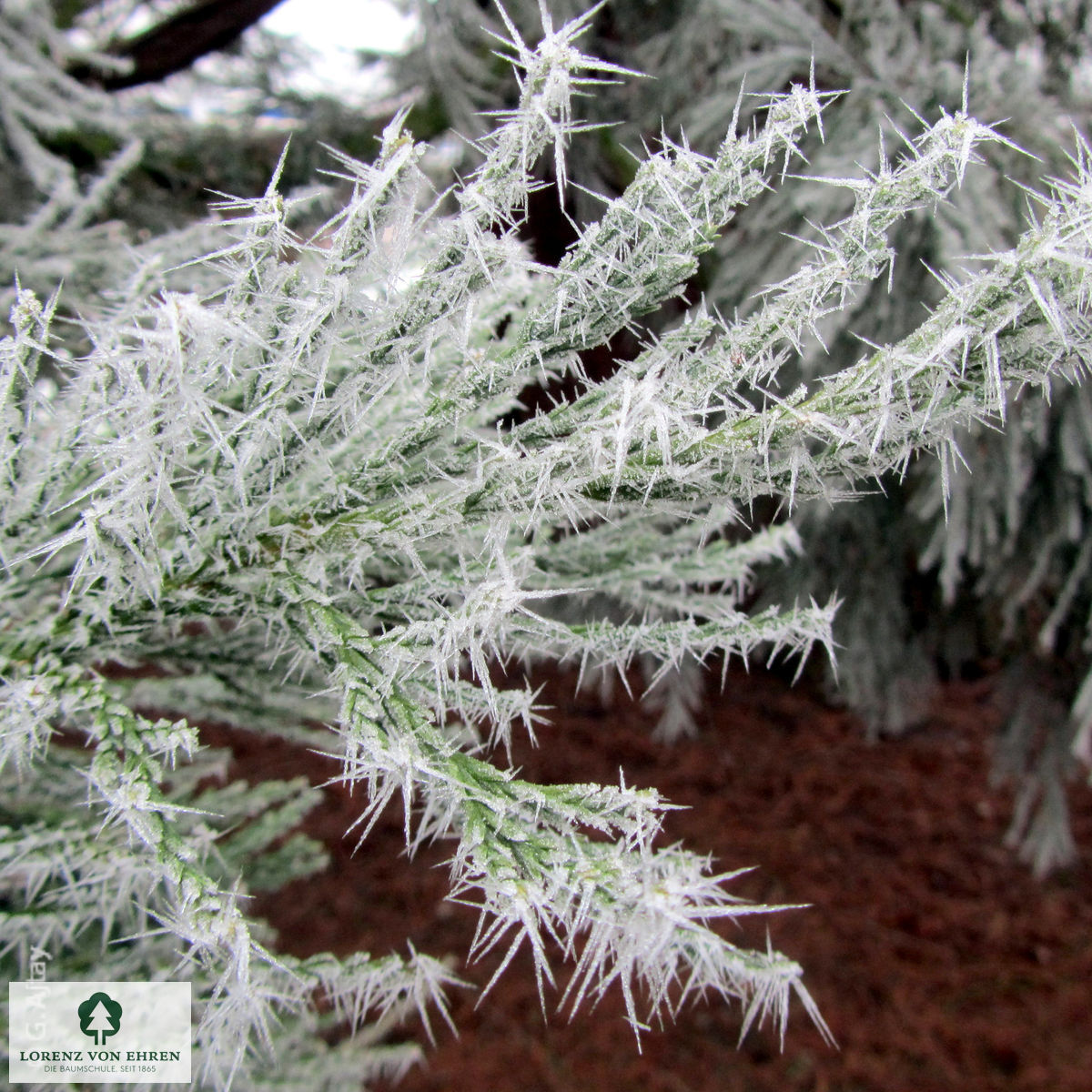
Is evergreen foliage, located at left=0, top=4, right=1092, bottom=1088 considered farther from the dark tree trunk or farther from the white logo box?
the dark tree trunk

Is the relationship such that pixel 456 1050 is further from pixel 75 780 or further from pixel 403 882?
pixel 75 780

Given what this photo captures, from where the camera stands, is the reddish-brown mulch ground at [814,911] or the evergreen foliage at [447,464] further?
the reddish-brown mulch ground at [814,911]

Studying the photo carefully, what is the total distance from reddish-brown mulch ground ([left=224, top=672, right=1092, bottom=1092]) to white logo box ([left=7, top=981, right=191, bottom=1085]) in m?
1.12

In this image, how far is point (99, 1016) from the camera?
0.84 m

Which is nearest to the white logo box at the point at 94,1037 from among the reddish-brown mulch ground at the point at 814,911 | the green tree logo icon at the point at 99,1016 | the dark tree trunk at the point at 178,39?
the green tree logo icon at the point at 99,1016

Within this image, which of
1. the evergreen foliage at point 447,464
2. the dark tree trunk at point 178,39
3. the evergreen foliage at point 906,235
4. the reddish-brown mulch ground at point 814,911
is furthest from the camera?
the reddish-brown mulch ground at point 814,911

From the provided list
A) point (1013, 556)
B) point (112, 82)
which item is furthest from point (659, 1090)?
point (112, 82)

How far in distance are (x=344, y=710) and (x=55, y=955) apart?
1.98ft

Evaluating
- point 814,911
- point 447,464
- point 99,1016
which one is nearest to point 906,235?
point 447,464

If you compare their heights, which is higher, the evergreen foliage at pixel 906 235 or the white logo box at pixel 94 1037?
the evergreen foliage at pixel 906 235

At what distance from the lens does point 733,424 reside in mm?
548

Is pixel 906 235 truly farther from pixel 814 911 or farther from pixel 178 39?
pixel 814 911

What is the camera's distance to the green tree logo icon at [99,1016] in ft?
2.69

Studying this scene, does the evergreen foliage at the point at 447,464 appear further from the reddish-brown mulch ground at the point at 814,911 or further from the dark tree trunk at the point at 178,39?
the dark tree trunk at the point at 178,39
